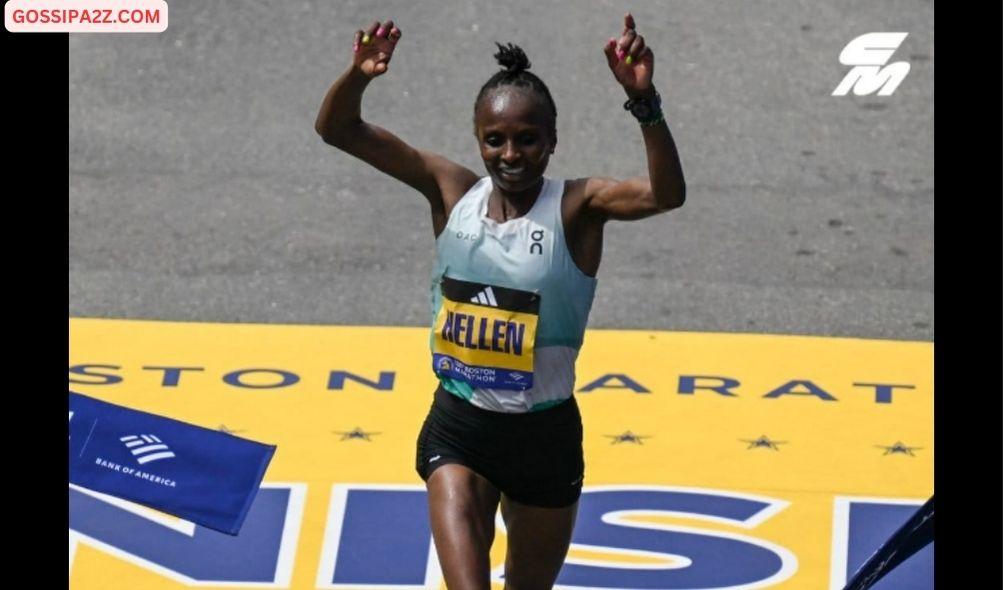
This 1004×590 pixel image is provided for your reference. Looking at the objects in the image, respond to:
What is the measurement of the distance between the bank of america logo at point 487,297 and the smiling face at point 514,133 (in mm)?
321

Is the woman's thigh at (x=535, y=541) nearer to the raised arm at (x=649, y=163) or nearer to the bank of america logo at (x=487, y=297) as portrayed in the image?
the bank of america logo at (x=487, y=297)

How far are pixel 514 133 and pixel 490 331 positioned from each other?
59 centimetres

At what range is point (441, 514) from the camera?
5.68 metres

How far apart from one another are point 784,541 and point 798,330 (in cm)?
202

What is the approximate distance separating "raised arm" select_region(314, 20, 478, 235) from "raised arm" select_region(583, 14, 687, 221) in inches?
17.7

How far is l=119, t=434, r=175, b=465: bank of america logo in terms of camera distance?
643 cm

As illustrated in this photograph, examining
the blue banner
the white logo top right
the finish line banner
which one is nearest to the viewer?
the blue banner

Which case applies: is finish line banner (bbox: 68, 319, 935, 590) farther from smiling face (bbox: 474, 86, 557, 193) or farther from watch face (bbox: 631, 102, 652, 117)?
watch face (bbox: 631, 102, 652, 117)

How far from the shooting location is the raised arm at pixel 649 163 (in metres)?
5.26

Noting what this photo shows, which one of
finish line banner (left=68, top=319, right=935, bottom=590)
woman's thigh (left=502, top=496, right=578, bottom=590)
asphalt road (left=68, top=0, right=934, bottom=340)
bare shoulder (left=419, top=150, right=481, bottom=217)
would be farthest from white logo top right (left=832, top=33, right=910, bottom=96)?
woman's thigh (left=502, top=496, right=578, bottom=590)

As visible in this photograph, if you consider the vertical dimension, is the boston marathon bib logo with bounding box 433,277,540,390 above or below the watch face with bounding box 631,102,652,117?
below

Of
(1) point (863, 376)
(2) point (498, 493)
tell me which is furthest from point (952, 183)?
(1) point (863, 376)

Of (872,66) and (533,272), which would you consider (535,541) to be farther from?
(872,66)
